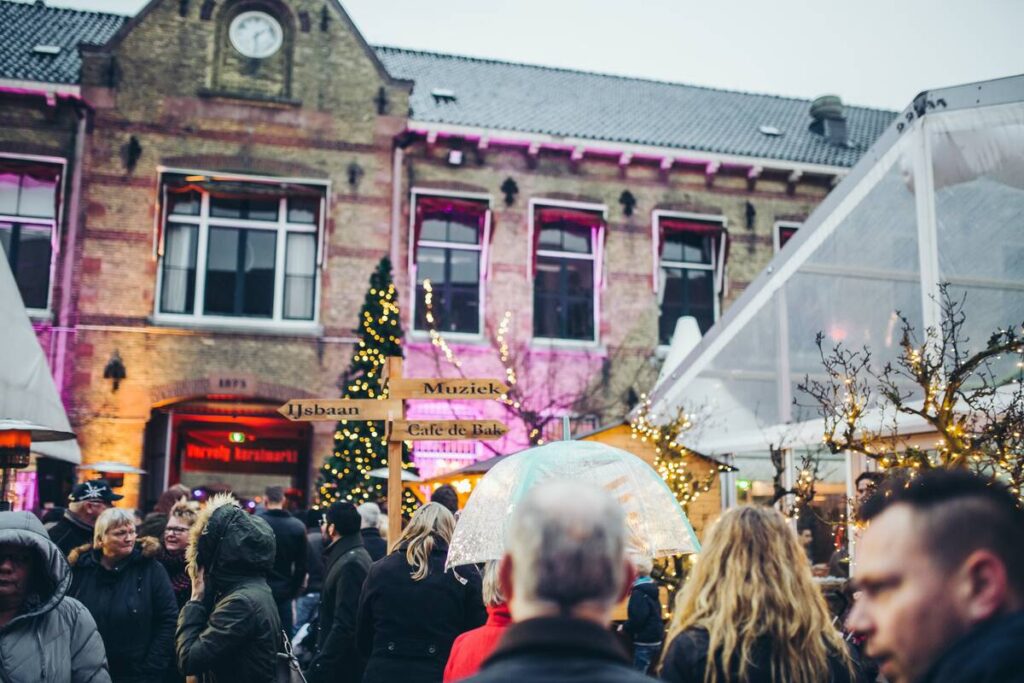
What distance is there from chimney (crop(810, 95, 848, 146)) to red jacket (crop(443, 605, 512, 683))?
18.5 metres

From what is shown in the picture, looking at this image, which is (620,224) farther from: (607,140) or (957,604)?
(957,604)

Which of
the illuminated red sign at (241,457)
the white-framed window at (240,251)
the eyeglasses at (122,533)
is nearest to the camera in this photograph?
the eyeglasses at (122,533)

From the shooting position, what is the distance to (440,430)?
6352 millimetres

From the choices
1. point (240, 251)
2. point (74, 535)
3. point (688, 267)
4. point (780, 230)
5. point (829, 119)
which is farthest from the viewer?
point (829, 119)

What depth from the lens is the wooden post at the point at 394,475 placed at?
6.06m

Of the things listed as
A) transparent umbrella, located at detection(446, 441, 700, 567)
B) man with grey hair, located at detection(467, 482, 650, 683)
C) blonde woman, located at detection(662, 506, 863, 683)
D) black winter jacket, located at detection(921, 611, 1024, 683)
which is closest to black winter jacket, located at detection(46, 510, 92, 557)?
transparent umbrella, located at detection(446, 441, 700, 567)

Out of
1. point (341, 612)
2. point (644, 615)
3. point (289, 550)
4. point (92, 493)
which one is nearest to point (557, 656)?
point (341, 612)

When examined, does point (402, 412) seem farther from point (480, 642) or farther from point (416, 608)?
point (480, 642)

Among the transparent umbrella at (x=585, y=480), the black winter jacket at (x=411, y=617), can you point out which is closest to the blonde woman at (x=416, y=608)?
the black winter jacket at (x=411, y=617)

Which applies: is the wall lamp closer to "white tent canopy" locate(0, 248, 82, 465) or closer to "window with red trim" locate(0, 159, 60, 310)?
"window with red trim" locate(0, 159, 60, 310)

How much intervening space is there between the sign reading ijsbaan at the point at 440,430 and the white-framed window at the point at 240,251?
9581mm

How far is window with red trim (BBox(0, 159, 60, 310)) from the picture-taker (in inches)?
585

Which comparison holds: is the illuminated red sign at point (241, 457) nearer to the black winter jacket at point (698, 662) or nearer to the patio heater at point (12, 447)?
the patio heater at point (12, 447)

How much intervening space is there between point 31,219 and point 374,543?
1080cm
